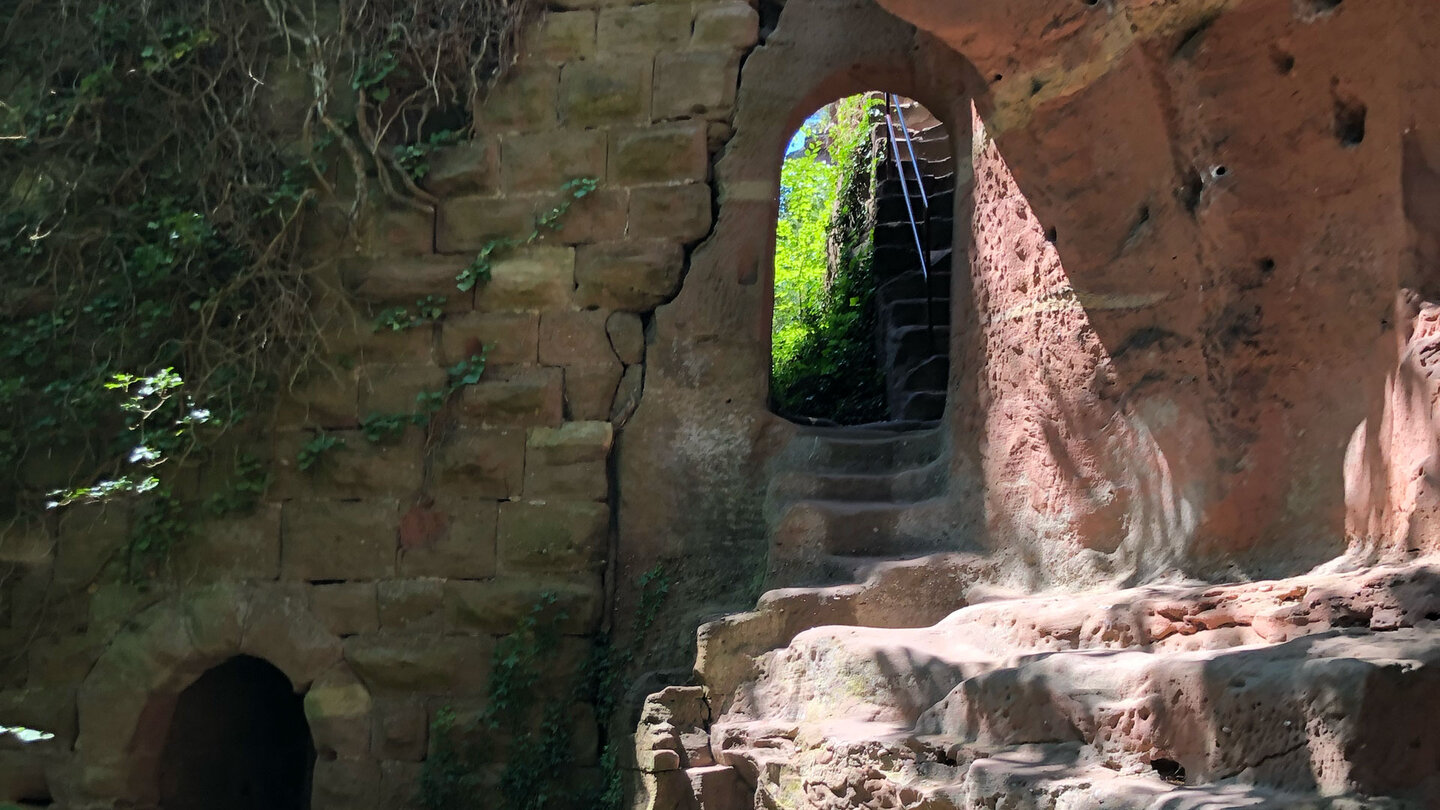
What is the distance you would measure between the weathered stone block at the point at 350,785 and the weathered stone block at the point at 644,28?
9.52 ft

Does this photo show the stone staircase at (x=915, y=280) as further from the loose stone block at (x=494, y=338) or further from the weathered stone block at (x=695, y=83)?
the loose stone block at (x=494, y=338)

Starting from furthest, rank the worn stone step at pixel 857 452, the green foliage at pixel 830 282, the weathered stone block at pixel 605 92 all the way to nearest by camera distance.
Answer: the green foliage at pixel 830 282, the weathered stone block at pixel 605 92, the worn stone step at pixel 857 452

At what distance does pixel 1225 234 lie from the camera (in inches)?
114

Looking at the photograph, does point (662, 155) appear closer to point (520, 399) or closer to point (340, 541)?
point (520, 399)

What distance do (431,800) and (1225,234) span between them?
10.5 ft

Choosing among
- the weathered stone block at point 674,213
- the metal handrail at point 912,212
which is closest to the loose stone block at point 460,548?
the weathered stone block at point 674,213

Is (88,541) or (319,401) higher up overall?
(319,401)

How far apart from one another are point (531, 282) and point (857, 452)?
1.43m

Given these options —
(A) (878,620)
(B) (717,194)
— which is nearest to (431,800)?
(A) (878,620)

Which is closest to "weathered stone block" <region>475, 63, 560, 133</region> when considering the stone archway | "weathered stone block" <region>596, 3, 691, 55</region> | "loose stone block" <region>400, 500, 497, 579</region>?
"weathered stone block" <region>596, 3, 691, 55</region>

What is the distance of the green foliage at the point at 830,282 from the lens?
22.1 ft

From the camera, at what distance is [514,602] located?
172 inches

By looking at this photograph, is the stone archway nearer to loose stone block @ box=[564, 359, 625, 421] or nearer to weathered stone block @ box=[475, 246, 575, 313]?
loose stone block @ box=[564, 359, 625, 421]

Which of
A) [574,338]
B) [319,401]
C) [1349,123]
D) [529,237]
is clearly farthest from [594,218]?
[1349,123]
